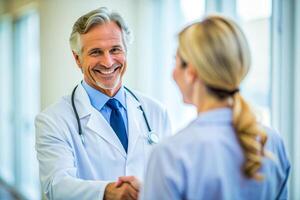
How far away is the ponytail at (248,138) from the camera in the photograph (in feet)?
2.66

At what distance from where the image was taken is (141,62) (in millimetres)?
2844

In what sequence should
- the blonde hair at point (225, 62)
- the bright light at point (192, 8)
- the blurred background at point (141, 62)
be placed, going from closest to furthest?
the blonde hair at point (225, 62) → the blurred background at point (141, 62) → the bright light at point (192, 8)

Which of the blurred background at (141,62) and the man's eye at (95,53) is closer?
the man's eye at (95,53)

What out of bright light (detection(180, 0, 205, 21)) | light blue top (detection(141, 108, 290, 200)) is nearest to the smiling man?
light blue top (detection(141, 108, 290, 200))

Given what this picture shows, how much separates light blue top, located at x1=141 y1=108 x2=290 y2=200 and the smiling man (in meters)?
0.44

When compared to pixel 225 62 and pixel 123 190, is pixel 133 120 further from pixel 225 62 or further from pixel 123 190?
pixel 225 62

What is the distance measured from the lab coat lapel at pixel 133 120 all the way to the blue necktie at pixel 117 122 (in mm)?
20

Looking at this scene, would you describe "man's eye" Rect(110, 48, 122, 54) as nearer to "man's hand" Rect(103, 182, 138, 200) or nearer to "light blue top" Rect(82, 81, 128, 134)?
"light blue top" Rect(82, 81, 128, 134)

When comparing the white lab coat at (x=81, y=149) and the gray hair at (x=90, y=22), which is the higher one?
the gray hair at (x=90, y=22)

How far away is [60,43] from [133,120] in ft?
3.69

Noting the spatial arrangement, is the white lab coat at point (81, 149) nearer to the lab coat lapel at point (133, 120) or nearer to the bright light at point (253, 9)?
the lab coat lapel at point (133, 120)

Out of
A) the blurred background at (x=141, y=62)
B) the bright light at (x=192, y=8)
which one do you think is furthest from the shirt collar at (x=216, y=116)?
the bright light at (x=192, y=8)

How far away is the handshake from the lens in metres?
1.09

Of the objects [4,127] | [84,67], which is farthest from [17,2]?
[84,67]
